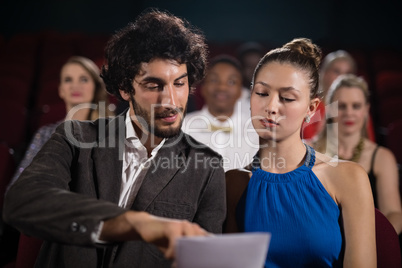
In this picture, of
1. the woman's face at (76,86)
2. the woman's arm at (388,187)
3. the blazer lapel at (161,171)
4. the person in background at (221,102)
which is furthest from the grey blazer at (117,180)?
the woman's face at (76,86)

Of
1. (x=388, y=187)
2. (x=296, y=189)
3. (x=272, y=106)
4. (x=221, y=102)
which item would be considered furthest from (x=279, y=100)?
(x=221, y=102)

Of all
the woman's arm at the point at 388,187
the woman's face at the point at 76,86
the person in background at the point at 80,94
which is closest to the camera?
the woman's arm at the point at 388,187

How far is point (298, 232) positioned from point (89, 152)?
0.41 m

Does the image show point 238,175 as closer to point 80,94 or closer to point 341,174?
point 341,174

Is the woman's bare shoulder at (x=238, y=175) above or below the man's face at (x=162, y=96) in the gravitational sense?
below

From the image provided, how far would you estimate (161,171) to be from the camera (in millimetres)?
823

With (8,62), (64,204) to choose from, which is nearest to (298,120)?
(64,204)

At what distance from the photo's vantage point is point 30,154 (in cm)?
157

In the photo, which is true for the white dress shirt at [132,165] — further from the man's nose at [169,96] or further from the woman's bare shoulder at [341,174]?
the woman's bare shoulder at [341,174]

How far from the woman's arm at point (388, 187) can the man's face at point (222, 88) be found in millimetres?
692

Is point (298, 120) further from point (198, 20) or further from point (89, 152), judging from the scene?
point (198, 20)

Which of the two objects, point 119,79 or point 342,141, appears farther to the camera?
point 342,141

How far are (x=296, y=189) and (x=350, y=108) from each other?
851mm

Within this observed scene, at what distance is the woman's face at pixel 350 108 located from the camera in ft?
5.24
